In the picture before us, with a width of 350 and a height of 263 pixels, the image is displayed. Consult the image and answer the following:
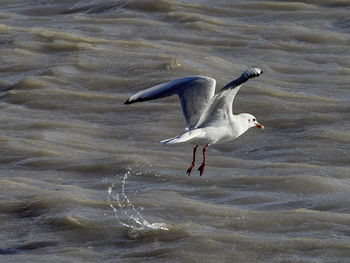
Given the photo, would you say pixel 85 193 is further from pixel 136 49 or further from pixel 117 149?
pixel 136 49

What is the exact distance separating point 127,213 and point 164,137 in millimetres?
2279

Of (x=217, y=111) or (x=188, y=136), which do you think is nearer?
(x=188, y=136)

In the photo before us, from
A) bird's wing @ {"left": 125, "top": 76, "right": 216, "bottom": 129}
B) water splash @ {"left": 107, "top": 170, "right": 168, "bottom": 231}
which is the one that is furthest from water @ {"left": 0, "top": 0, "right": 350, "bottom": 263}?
bird's wing @ {"left": 125, "top": 76, "right": 216, "bottom": 129}

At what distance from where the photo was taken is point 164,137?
36.3ft

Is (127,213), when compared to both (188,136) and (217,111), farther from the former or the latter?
(217,111)

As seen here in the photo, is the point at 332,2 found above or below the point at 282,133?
above

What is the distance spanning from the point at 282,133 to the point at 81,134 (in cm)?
221

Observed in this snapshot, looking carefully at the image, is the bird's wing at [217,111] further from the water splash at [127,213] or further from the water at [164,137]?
the water splash at [127,213]

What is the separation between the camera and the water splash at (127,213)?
852 centimetres

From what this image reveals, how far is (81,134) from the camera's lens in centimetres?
1124

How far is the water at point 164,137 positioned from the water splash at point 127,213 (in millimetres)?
19

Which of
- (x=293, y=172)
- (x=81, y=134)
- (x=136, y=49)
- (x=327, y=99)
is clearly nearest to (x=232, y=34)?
(x=136, y=49)

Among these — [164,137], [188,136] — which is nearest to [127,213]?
[188,136]

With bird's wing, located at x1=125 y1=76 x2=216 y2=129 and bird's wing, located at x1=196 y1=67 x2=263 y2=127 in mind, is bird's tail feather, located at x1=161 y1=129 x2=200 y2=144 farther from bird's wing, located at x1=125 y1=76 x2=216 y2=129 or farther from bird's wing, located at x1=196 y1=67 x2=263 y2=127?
bird's wing, located at x1=125 y1=76 x2=216 y2=129
